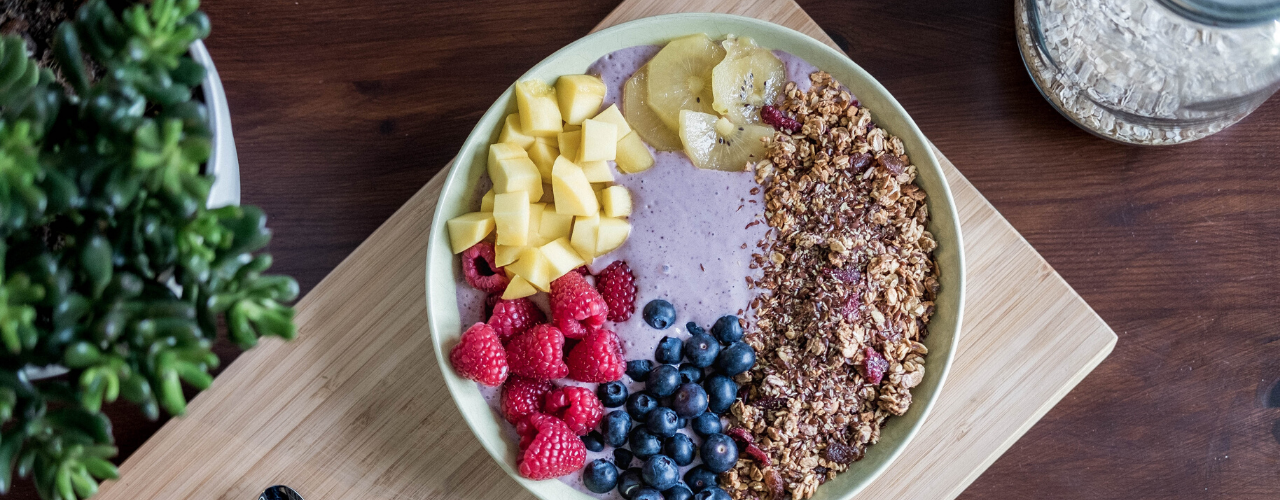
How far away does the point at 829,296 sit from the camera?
4.29 ft

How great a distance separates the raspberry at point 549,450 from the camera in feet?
4.02

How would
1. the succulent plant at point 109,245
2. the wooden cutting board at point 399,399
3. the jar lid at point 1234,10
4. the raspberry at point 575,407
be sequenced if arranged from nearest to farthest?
the succulent plant at point 109,245, the jar lid at point 1234,10, the raspberry at point 575,407, the wooden cutting board at point 399,399

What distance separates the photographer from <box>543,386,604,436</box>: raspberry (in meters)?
1.27

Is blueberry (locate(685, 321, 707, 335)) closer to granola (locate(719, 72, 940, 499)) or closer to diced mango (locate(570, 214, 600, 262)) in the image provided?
granola (locate(719, 72, 940, 499))

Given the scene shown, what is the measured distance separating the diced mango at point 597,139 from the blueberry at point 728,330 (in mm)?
314

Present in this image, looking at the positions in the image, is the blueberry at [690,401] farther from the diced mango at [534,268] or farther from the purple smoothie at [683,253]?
the diced mango at [534,268]

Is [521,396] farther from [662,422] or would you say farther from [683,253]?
[683,253]

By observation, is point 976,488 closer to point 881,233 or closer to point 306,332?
point 881,233

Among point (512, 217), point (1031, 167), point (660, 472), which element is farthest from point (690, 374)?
point (1031, 167)

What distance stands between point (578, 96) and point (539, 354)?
40 cm

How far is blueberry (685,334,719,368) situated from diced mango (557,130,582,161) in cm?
34

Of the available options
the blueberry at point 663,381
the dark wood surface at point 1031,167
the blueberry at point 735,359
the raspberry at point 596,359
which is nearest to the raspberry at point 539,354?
the raspberry at point 596,359

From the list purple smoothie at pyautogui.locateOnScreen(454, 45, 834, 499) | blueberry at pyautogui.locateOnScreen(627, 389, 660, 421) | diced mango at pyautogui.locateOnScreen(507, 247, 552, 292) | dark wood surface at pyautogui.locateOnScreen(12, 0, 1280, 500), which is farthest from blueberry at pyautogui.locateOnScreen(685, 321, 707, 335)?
dark wood surface at pyautogui.locateOnScreen(12, 0, 1280, 500)

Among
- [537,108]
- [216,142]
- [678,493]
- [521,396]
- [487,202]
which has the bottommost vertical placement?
[678,493]
